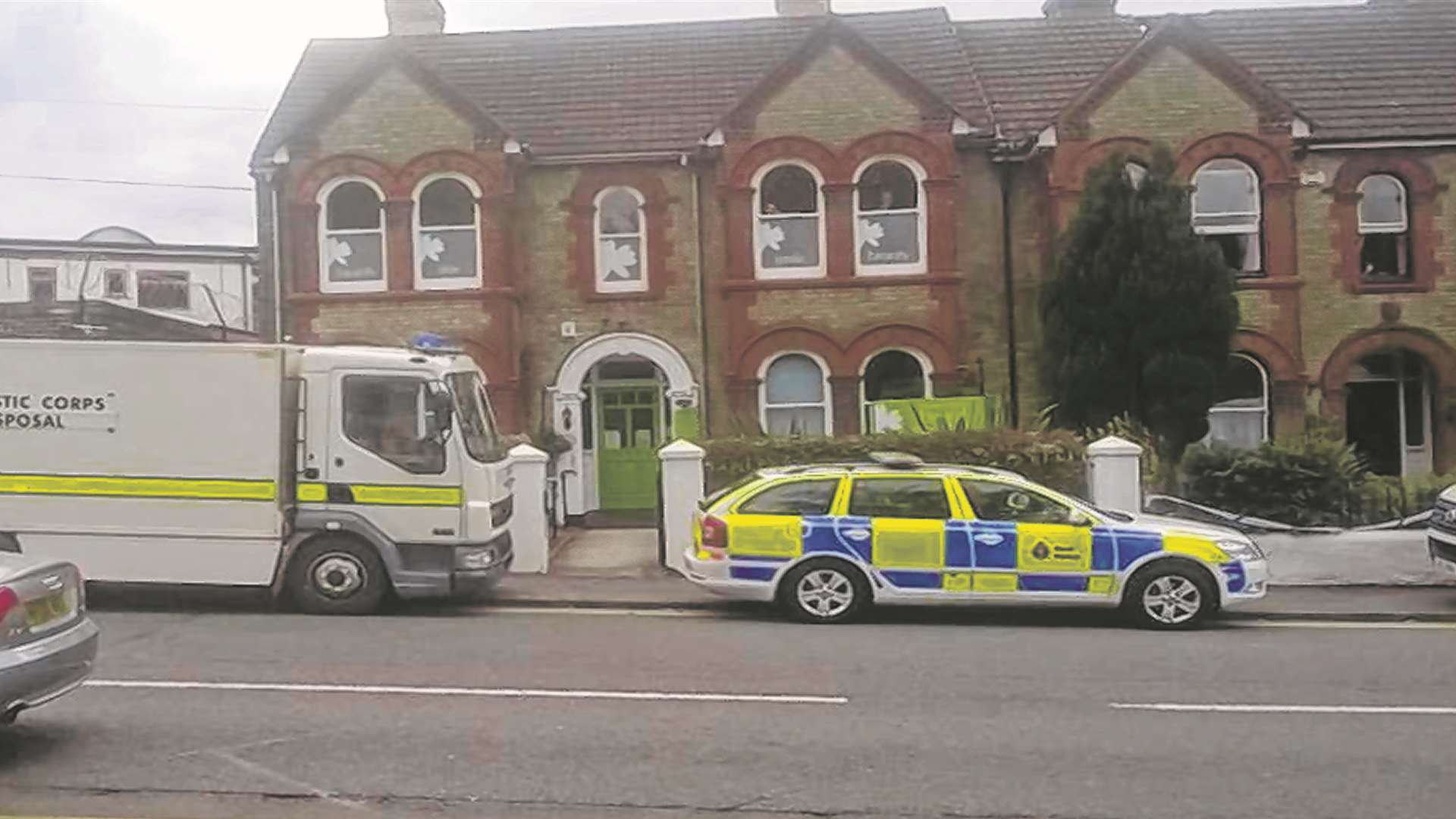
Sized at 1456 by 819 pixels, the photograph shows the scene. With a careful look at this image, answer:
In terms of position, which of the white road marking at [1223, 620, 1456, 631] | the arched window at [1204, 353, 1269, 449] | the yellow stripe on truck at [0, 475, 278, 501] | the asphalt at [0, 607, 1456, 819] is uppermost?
the arched window at [1204, 353, 1269, 449]

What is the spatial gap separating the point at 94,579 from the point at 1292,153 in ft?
53.1

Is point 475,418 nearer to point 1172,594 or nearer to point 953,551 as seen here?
point 953,551

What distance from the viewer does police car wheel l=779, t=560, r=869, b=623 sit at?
1222cm

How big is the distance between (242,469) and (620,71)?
1189 centimetres

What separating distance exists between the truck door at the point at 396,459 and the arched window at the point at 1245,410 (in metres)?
12.0

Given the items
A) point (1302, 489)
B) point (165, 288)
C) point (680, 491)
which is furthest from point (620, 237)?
point (165, 288)

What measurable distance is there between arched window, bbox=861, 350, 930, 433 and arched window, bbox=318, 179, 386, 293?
7.12 m

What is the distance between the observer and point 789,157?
800 inches

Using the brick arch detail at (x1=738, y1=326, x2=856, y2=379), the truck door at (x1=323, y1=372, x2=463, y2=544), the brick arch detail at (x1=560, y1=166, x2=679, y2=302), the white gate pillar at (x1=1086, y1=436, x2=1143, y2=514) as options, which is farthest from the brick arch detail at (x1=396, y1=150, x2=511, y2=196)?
the white gate pillar at (x1=1086, y1=436, x2=1143, y2=514)

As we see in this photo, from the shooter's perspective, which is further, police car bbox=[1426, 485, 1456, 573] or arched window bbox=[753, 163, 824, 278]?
arched window bbox=[753, 163, 824, 278]

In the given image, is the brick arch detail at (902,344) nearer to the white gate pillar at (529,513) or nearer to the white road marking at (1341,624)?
the white gate pillar at (529,513)

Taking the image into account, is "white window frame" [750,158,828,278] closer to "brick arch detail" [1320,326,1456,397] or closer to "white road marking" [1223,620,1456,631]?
"brick arch detail" [1320,326,1456,397]

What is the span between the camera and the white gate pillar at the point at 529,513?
50.4 ft

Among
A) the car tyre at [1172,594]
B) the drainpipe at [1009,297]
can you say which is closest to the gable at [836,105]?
the drainpipe at [1009,297]
